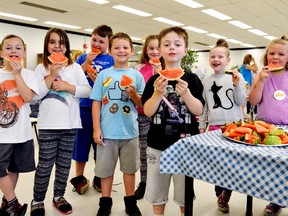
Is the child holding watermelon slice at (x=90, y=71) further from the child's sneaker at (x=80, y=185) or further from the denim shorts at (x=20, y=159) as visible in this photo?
the denim shorts at (x=20, y=159)

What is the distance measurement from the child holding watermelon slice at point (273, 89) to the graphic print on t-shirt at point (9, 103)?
181 centimetres

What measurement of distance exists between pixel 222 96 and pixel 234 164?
1.03 meters

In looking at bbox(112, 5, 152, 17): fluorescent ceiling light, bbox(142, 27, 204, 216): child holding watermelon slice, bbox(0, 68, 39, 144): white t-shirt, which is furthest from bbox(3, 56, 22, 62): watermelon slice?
bbox(112, 5, 152, 17): fluorescent ceiling light

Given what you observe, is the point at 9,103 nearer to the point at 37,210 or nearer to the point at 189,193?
the point at 37,210

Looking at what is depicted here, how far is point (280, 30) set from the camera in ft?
39.6

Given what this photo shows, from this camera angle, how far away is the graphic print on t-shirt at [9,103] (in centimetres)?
205

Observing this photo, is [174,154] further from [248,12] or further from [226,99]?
[248,12]

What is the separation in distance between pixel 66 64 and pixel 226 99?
1337mm

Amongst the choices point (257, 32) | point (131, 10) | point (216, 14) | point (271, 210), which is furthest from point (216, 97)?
point (257, 32)

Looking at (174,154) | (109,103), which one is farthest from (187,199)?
(109,103)

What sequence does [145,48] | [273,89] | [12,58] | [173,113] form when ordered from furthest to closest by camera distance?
1. [145,48]
2. [273,89]
3. [12,58]
4. [173,113]

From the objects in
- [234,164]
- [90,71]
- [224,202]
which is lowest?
[224,202]

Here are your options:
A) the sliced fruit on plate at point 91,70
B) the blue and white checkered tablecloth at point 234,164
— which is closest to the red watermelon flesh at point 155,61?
the sliced fruit on plate at point 91,70

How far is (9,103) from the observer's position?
2076 mm
